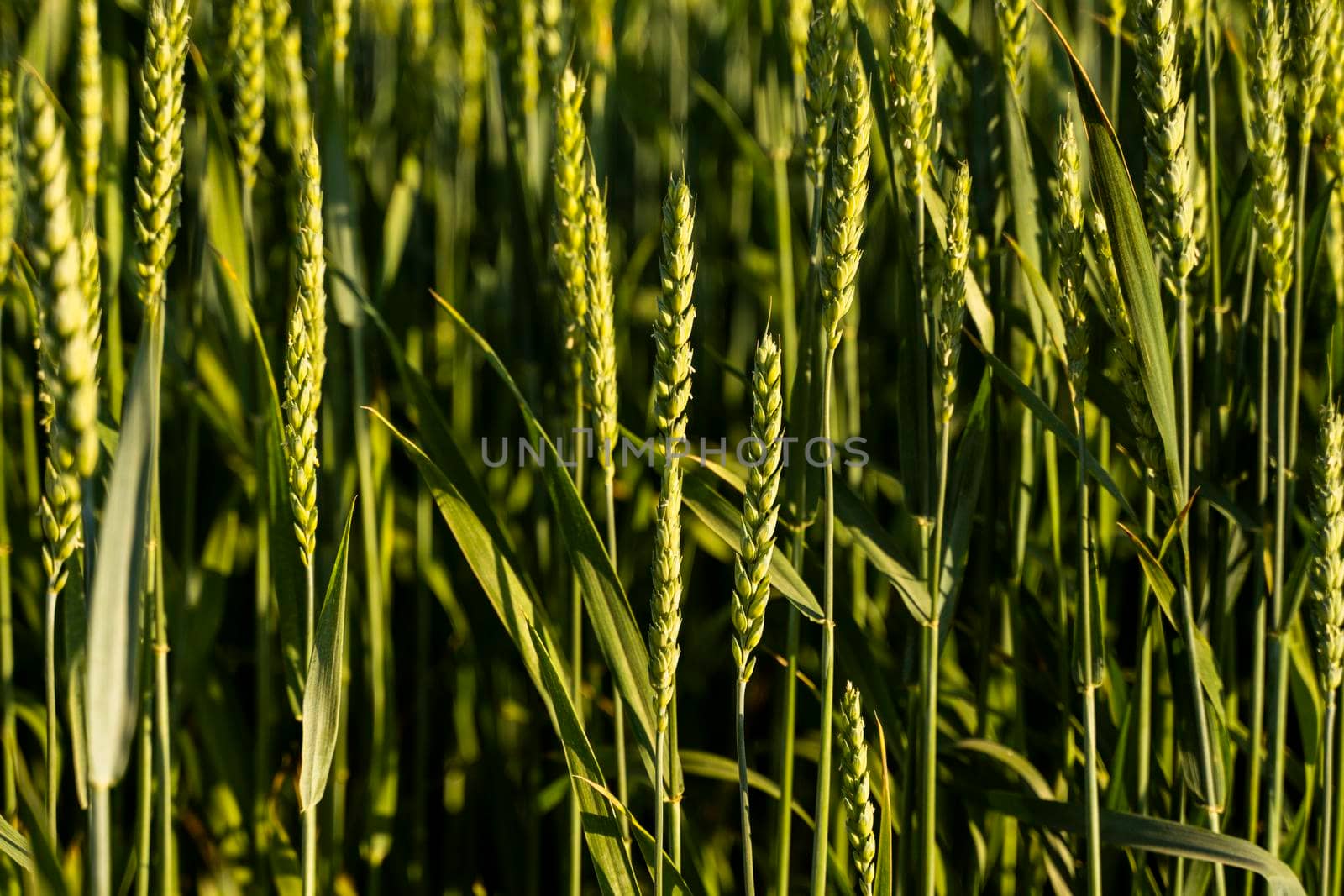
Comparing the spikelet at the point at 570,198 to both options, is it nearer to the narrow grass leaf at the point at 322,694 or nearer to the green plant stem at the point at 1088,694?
the narrow grass leaf at the point at 322,694

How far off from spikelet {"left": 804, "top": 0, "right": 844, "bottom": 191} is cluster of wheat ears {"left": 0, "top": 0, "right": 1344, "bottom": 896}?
1 centimetres

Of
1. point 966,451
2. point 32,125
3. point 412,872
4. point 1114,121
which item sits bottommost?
point 412,872

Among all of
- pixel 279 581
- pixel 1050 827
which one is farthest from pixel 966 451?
pixel 279 581

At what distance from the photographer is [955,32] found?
3.30 ft

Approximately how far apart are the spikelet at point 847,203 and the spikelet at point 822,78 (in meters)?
A: 0.10

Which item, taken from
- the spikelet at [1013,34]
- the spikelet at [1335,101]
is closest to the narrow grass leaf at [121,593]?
the spikelet at [1013,34]

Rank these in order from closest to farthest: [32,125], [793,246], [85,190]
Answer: [32,125] → [85,190] → [793,246]

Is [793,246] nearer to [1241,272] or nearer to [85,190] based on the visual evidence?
[1241,272]

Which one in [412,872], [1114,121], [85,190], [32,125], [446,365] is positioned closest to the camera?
[32,125]

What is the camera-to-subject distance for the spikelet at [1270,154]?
2.62ft

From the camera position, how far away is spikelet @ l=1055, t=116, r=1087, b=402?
718 mm

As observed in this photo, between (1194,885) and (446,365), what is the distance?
3.44ft

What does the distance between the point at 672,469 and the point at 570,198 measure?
0.90 ft

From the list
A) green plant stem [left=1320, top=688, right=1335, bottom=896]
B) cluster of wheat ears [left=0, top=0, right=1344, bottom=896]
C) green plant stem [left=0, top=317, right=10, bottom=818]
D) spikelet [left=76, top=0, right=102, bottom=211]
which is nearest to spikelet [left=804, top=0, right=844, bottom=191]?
cluster of wheat ears [left=0, top=0, right=1344, bottom=896]
